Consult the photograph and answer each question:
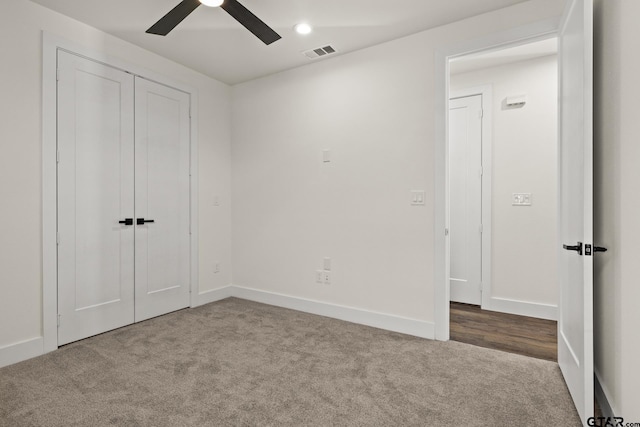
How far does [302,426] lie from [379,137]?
2367 millimetres

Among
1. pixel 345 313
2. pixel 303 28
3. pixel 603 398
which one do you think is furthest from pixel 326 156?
pixel 603 398

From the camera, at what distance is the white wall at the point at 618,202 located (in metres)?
Answer: 1.45

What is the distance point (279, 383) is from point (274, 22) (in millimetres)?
2697

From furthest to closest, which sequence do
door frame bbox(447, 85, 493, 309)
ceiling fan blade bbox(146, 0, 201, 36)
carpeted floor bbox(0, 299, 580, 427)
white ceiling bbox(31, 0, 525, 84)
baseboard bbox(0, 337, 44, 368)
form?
door frame bbox(447, 85, 493, 309) → white ceiling bbox(31, 0, 525, 84) → baseboard bbox(0, 337, 44, 368) → ceiling fan blade bbox(146, 0, 201, 36) → carpeted floor bbox(0, 299, 580, 427)

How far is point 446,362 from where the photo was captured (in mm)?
2416

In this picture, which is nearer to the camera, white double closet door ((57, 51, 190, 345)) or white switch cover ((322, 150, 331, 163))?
white double closet door ((57, 51, 190, 345))

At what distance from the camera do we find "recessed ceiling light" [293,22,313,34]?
2791 millimetres

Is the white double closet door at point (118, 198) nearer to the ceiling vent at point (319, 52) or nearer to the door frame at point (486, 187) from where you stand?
the ceiling vent at point (319, 52)

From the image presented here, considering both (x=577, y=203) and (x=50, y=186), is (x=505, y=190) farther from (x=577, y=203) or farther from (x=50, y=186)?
(x=50, y=186)

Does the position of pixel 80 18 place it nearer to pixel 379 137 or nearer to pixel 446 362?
pixel 379 137

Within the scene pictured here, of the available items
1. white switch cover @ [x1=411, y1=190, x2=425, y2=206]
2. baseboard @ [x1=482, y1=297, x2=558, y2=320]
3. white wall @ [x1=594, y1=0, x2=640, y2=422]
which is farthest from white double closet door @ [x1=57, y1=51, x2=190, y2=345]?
white wall @ [x1=594, y1=0, x2=640, y2=422]

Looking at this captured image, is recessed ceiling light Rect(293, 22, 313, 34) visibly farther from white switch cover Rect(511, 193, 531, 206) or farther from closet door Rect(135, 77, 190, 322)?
white switch cover Rect(511, 193, 531, 206)

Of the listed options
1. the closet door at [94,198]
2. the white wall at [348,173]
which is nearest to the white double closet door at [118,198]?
the closet door at [94,198]

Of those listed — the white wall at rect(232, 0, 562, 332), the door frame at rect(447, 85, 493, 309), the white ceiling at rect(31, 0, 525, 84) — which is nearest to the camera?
the white ceiling at rect(31, 0, 525, 84)
